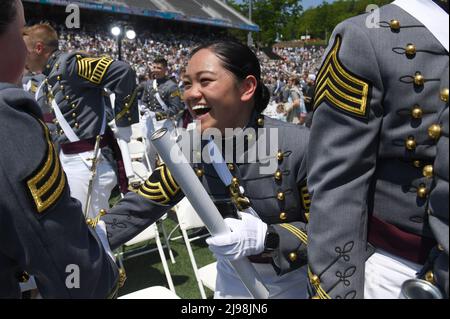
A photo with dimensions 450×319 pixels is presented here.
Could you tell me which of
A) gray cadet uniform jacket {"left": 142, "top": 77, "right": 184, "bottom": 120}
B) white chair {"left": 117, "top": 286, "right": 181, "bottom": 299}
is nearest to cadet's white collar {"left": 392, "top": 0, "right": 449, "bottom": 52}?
white chair {"left": 117, "top": 286, "right": 181, "bottom": 299}

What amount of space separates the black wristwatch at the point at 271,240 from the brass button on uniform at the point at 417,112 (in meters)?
0.80

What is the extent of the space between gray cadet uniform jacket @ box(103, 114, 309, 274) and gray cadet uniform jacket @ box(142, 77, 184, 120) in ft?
22.1

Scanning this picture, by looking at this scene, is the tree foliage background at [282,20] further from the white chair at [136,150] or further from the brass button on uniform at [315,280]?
the brass button on uniform at [315,280]

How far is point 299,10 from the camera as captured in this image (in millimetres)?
44906


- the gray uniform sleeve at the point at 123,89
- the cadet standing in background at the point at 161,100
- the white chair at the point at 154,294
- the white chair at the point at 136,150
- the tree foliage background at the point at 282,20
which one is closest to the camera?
the white chair at the point at 154,294

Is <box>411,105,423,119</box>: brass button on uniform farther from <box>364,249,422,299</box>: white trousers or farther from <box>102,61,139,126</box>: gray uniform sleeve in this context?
<box>102,61,139,126</box>: gray uniform sleeve

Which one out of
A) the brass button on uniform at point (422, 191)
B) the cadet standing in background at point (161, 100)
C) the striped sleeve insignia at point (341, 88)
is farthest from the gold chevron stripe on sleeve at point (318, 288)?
the cadet standing in background at point (161, 100)

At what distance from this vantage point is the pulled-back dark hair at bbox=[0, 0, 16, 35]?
1270 millimetres

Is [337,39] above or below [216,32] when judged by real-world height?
above

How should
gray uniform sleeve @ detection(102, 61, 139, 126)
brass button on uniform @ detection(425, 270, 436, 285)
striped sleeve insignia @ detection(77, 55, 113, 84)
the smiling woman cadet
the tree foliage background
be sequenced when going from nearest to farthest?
brass button on uniform @ detection(425, 270, 436, 285)
the smiling woman cadet
striped sleeve insignia @ detection(77, 55, 113, 84)
gray uniform sleeve @ detection(102, 61, 139, 126)
the tree foliage background

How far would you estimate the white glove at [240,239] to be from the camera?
172cm

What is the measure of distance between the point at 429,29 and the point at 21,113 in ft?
3.61
